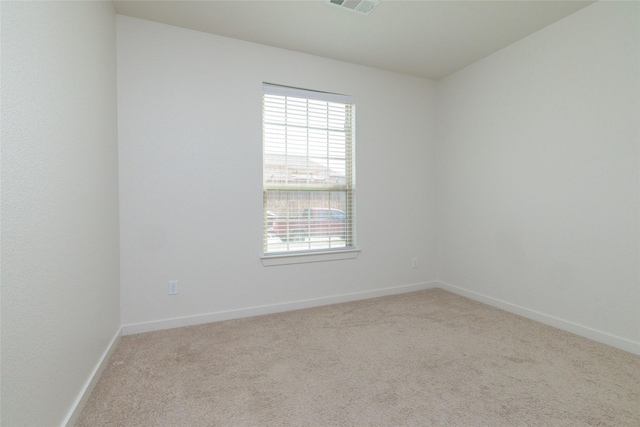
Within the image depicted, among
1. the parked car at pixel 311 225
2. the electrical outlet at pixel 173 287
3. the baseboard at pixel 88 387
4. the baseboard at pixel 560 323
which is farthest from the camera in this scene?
the parked car at pixel 311 225

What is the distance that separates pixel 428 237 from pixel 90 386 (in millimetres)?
3497

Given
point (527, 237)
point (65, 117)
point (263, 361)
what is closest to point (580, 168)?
point (527, 237)

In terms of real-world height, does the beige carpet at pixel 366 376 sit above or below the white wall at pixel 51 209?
below

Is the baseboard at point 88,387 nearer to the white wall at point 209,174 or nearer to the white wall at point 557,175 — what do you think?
the white wall at point 209,174

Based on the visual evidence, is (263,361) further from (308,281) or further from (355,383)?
(308,281)

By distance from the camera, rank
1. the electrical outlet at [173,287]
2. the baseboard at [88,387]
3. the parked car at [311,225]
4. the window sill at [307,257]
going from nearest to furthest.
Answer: the baseboard at [88,387], the electrical outlet at [173,287], the window sill at [307,257], the parked car at [311,225]

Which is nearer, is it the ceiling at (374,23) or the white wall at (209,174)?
the ceiling at (374,23)

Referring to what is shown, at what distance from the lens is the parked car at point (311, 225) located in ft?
10.4

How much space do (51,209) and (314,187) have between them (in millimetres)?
2262

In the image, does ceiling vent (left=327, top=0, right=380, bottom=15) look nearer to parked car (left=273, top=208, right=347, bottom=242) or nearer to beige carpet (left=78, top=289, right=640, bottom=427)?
parked car (left=273, top=208, right=347, bottom=242)

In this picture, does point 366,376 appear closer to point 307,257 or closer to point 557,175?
point 307,257

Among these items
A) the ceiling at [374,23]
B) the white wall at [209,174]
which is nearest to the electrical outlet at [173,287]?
the white wall at [209,174]

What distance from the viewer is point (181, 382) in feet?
6.10

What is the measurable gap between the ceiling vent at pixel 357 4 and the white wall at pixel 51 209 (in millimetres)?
1657
